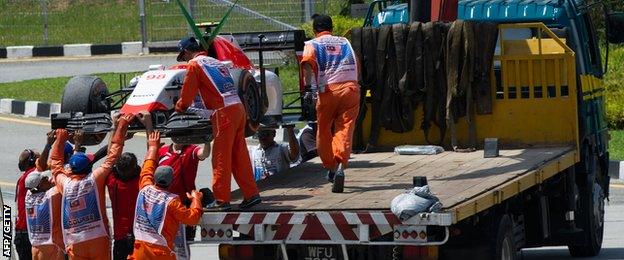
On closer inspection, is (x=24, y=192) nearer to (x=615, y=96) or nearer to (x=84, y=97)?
(x=84, y=97)

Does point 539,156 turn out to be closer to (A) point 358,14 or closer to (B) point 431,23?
(B) point 431,23

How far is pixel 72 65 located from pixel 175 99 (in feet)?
62.3

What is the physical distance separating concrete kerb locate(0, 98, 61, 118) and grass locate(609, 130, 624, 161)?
852cm

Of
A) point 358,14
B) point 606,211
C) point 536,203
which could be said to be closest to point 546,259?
point 536,203

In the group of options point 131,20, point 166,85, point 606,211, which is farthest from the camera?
point 131,20

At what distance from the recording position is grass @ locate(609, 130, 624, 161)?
20594 mm

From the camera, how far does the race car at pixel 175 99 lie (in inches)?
464

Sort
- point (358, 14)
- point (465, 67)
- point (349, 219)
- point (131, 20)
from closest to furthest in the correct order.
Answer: point (349, 219) < point (465, 67) < point (358, 14) < point (131, 20)

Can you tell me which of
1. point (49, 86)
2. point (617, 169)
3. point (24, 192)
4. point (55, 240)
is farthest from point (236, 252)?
point (49, 86)

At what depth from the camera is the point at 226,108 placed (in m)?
11.2

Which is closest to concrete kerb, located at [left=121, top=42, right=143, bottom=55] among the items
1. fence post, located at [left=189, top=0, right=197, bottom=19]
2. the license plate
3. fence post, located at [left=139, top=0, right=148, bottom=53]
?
fence post, located at [left=139, top=0, right=148, bottom=53]

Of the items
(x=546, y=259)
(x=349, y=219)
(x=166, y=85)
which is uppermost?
(x=166, y=85)

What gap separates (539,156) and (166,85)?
3015mm

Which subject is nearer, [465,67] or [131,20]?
[465,67]
